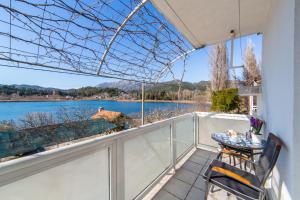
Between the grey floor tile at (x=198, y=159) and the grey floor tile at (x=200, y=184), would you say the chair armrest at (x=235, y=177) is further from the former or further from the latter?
the grey floor tile at (x=198, y=159)

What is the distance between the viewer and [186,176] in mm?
2594

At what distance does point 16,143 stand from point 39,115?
42.1 inches

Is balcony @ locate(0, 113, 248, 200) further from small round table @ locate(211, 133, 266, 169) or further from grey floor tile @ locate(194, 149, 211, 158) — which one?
small round table @ locate(211, 133, 266, 169)

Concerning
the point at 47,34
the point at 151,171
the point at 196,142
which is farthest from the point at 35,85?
the point at 196,142

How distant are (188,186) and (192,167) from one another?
622mm

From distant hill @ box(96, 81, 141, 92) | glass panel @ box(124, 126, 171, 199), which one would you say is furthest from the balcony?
distant hill @ box(96, 81, 141, 92)

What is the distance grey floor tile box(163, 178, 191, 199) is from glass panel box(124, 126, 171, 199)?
0.73ft

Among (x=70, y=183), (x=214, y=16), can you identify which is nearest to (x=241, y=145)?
(x=214, y=16)

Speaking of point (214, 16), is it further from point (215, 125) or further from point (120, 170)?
point (120, 170)

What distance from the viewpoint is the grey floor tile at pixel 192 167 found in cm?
279

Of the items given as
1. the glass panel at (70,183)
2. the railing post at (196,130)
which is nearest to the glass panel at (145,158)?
the glass panel at (70,183)

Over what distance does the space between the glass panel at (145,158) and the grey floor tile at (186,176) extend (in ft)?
0.77

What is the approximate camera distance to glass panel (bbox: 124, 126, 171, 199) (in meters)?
1.80

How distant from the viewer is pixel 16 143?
161 inches
